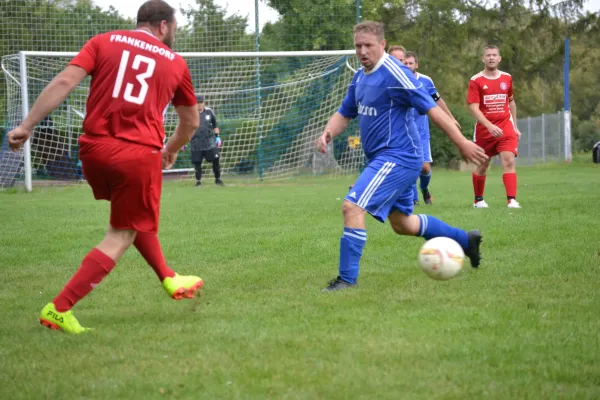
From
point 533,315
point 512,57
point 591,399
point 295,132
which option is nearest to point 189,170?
point 295,132

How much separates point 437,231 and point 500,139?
18.9 ft

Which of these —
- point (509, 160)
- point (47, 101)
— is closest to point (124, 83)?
point (47, 101)

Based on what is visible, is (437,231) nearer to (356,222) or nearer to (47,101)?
(356,222)

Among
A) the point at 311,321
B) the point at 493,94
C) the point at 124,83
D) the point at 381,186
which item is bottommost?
the point at 311,321

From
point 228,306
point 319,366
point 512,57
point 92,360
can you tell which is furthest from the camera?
point 512,57

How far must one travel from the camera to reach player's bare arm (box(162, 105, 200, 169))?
5309 millimetres

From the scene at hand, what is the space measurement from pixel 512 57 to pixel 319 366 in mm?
32829

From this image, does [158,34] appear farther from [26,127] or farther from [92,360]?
[92,360]

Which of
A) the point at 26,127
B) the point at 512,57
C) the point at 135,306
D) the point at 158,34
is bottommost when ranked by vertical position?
the point at 135,306

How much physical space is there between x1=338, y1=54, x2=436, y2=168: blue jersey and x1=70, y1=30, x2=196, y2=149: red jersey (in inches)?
69.2

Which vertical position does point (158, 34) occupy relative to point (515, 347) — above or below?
above

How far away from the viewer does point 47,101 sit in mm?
4672

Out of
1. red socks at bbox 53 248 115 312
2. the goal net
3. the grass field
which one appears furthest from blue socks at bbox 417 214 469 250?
the goal net

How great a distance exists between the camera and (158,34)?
507 cm
